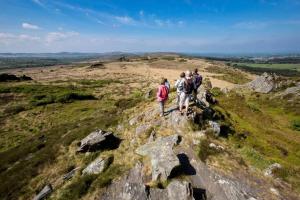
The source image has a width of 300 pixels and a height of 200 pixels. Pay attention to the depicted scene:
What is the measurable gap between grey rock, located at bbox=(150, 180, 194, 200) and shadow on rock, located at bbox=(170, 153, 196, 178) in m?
0.78

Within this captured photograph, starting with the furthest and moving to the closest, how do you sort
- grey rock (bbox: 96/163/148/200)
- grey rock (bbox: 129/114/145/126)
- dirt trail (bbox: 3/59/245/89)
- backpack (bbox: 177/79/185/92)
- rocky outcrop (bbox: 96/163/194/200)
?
dirt trail (bbox: 3/59/245/89) → grey rock (bbox: 129/114/145/126) → backpack (bbox: 177/79/185/92) → grey rock (bbox: 96/163/148/200) → rocky outcrop (bbox: 96/163/194/200)

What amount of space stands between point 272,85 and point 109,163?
34.4 metres

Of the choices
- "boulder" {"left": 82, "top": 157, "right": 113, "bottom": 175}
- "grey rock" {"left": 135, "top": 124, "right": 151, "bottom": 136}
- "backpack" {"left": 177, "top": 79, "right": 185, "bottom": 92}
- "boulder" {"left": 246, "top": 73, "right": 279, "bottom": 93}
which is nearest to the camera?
"boulder" {"left": 82, "top": 157, "right": 113, "bottom": 175}

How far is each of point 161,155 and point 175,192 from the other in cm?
245

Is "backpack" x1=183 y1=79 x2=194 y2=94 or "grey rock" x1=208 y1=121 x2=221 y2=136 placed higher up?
"backpack" x1=183 y1=79 x2=194 y2=94

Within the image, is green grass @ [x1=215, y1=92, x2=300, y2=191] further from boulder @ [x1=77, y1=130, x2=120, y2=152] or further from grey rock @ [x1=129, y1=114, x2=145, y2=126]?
boulder @ [x1=77, y1=130, x2=120, y2=152]

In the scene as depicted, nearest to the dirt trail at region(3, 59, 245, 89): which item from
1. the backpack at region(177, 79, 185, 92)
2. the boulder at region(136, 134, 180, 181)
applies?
the backpack at region(177, 79, 185, 92)

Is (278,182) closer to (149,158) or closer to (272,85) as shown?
(149,158)

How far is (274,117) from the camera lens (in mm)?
28156

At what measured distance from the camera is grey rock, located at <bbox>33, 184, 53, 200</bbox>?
45.3ft

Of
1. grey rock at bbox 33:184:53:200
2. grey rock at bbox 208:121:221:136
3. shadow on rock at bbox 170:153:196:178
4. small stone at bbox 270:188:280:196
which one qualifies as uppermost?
grey rock at bbox 208:121:221:136

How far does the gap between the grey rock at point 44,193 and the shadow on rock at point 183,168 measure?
7000 millimetres

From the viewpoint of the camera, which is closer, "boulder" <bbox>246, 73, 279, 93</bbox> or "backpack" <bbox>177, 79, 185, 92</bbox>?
"backpack" <bbox>177, 79, 185, 92</bbox>

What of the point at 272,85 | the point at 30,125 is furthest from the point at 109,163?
the point at 272,85
